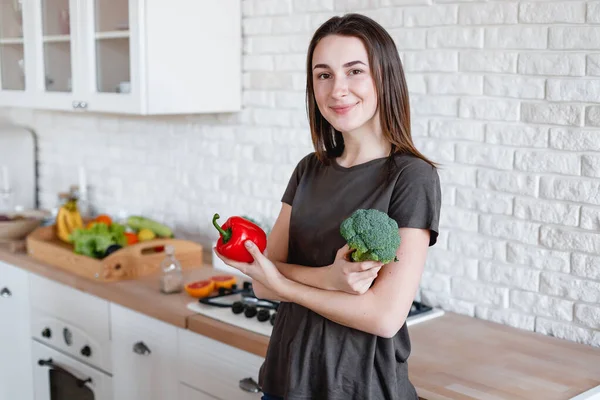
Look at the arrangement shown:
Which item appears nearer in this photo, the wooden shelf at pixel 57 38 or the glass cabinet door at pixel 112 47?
the glass cabinet door at pixel 112 47

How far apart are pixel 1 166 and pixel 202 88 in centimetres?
166

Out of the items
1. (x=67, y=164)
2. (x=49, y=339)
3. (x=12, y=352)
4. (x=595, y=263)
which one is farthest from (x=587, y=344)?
(x=67, y=164)

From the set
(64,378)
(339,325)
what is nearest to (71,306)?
(64,378)

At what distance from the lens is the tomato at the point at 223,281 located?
2777 mm

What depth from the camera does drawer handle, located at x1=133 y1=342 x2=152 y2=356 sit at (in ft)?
8.87

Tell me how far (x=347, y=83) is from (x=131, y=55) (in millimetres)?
1397

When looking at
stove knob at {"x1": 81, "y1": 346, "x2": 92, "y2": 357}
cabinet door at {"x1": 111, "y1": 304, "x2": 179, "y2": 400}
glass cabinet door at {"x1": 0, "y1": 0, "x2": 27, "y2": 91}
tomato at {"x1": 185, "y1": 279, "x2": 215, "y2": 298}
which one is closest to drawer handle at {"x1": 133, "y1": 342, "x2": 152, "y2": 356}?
cabinet door at {"x1": 111, "y1": 304, "x2": 179, "y2": 400}

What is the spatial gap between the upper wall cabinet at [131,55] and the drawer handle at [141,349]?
825 mm

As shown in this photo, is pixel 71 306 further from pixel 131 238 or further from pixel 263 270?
pixel 263 270

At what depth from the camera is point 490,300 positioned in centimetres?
244

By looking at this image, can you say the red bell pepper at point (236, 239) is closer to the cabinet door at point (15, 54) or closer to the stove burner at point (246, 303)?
the stove burner at point (246, 303)

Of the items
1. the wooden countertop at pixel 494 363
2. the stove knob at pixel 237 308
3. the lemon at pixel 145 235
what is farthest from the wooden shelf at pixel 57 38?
the wooden countertop at pixel 494 363

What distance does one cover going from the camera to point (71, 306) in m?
3.07

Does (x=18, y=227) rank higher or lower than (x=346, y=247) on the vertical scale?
lower
